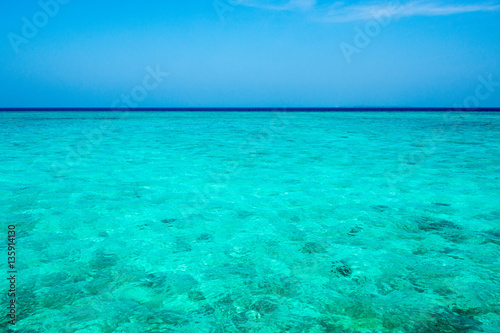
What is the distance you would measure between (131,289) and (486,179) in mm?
7199

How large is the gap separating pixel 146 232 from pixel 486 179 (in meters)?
6.77

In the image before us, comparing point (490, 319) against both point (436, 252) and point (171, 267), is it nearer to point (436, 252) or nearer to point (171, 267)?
point (436, 252)

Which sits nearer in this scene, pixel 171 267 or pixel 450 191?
pixel 171 267

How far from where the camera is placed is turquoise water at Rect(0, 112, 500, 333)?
2.41 m

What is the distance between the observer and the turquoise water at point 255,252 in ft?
7.89

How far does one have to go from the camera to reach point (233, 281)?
2.93 meters

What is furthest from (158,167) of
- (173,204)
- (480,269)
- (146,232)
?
(480,269)

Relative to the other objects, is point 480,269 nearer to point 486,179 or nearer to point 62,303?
point 62,303

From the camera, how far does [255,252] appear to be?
355cm

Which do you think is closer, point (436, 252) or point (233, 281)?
point (233, 281)

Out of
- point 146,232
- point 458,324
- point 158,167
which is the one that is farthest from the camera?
point 158,167

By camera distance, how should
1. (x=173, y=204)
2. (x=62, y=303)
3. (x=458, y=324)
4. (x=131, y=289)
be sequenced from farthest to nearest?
(x=173, y=204) < (x=131, y=289) < (x=62, y=303) < (x=458, y=324)

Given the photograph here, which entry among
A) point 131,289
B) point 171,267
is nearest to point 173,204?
point 171,267

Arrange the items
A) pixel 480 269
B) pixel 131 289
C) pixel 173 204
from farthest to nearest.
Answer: pixel 173 204 → pixel 480 269 → pixel 131 289
